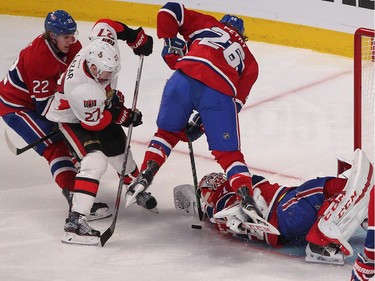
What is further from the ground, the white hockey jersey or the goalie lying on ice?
the white hockey jersey

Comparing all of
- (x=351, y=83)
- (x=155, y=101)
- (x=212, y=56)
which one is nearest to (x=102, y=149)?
(x=212, y=56)

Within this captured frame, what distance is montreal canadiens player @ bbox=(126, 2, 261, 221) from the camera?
15.0 feet

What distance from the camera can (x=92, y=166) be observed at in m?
4.61

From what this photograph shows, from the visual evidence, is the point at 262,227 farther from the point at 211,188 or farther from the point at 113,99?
the point at 113,99

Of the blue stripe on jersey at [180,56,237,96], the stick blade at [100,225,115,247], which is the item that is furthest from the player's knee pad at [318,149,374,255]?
the stick blade at [100,225,115,247]

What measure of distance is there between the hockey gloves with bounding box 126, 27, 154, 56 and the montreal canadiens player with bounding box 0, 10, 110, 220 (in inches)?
10.1

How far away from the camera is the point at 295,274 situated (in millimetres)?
4234

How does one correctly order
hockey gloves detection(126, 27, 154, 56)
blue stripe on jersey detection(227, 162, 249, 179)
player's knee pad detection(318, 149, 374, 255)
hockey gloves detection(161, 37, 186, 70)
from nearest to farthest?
player's knee pad detection(318, 149, 374, 255) → blue stripe on jersey detection(227, 162, 249, 179) → hockey gloves detection(161, 37, 186, 70) → hockey gloves detection(126, 27, 154, 56)

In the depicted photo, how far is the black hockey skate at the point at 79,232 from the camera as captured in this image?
456 cm

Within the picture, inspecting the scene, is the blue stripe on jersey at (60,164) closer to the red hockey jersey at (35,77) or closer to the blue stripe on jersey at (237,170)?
the red hockey jersey at (35,77)

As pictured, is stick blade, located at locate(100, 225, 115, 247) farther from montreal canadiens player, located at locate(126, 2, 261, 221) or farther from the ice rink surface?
montreal canadiens player, located at locate(126, 2, 261, 221)

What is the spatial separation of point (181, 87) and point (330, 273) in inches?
40.5

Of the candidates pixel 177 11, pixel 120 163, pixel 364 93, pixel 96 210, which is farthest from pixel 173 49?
pixel 364 93

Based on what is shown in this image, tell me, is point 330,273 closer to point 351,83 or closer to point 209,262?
point 209,262
